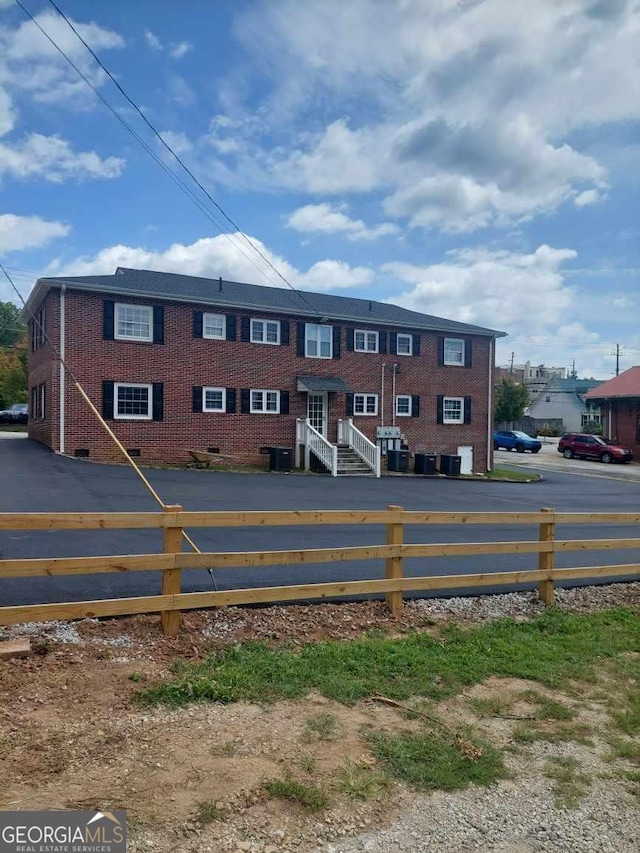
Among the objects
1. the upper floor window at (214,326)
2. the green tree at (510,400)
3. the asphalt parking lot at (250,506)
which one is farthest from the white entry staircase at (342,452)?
the green tree at (510,400)

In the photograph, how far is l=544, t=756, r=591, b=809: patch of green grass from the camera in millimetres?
3115

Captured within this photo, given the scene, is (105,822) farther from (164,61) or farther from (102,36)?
(164,61)

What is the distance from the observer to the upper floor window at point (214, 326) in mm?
22859

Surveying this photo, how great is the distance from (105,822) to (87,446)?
63.3 ft

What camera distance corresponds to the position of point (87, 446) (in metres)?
20.6

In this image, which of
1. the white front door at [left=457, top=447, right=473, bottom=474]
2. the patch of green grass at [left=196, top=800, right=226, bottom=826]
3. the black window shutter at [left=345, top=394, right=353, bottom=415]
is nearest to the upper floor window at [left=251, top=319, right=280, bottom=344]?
the black window shutter at [left=345, top=394, right=353, bottom=415]

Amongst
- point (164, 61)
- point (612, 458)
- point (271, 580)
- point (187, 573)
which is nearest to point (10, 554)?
point (187, 573)

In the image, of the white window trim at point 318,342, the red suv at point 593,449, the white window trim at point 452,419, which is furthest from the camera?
the red suv at point 593,449

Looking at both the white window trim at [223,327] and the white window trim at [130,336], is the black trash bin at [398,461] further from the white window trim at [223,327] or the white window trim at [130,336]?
the white window trim at [130,336]

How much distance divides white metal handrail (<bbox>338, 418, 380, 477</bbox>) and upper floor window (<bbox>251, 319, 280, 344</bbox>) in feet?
14.9

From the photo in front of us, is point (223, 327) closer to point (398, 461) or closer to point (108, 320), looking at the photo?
point (108, 320)

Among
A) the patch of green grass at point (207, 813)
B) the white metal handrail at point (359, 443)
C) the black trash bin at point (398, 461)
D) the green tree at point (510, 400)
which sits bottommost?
the patch of green grass at point (207, 813)

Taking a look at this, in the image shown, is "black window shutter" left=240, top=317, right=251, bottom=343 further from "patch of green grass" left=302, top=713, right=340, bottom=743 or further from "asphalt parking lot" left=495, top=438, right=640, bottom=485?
"patch of green grass" left=302, top=713, right=340, bottom=743

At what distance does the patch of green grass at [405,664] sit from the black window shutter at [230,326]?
19.0 meters
